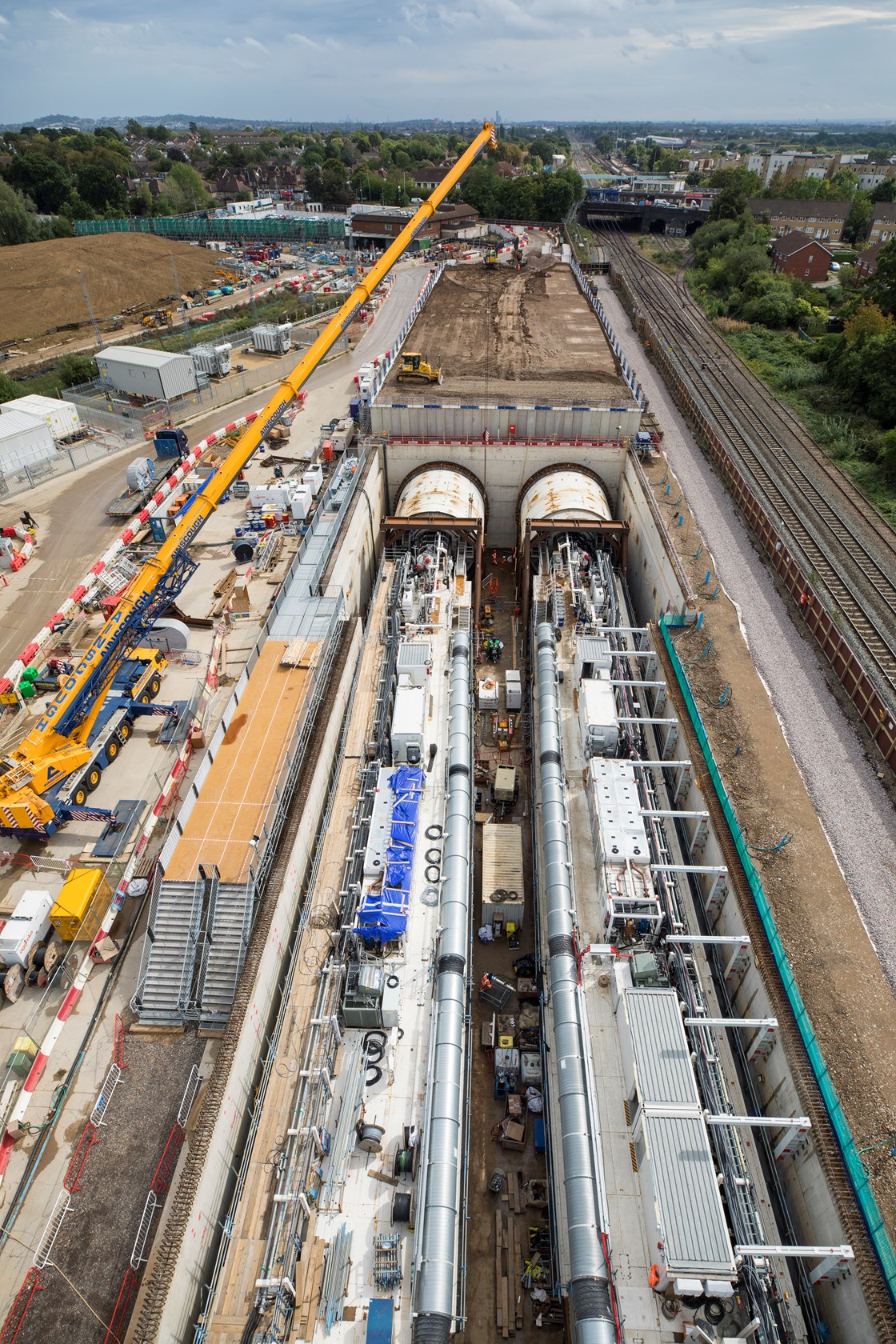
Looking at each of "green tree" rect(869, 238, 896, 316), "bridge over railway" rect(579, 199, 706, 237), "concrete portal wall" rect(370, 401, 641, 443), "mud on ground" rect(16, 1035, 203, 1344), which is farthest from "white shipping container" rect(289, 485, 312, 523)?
"bridge over railway" rect(579, 199, 706, 237)

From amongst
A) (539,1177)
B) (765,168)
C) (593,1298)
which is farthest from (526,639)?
(765,168)

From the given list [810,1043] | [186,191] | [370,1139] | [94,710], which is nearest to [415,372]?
[94,710]

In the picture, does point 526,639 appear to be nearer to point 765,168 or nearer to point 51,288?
point 51,288

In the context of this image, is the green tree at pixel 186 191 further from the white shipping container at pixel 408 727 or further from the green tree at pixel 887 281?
the white shipping container at pixel 408 727

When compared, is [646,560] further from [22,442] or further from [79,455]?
[22,442]

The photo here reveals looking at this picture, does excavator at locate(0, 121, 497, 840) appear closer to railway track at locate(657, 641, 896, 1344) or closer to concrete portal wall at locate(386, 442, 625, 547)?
concrete portal wall at locate(386, 442, 625, 547)

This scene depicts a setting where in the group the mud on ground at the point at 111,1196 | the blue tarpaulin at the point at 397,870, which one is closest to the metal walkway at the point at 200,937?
the mud on ground at the point at 111,1196
